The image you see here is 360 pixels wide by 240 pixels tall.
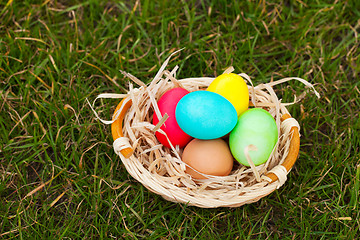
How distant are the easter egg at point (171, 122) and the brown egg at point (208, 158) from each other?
0.07 meters

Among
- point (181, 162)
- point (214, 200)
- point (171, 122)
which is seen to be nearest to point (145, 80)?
point (171, 122)

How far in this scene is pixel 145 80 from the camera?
6.66 feet

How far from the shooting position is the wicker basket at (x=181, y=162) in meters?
1.44

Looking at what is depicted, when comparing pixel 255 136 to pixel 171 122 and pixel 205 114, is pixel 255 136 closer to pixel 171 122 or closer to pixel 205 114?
pixel 205 114

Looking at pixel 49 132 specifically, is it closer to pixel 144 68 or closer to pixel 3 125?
pixel 3 125

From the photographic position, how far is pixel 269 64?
6.91 ft

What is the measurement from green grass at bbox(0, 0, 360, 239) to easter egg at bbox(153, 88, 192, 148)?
252 millimetres

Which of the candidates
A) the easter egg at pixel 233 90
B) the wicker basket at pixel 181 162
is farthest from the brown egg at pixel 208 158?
the easter egg at pixel 233 90

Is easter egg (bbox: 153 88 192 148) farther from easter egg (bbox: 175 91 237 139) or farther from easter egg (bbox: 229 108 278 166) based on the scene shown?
easter egg (bbox: 229 108 278 166)

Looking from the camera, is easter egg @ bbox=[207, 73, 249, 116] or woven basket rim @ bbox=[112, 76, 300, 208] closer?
woven basket rim @ bbox=[112, 76, 300, 208]

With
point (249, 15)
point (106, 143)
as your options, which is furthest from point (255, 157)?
point (249, 15)

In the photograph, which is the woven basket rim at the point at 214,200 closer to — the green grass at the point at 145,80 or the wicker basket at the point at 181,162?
the wicker basket at the point at 181,162

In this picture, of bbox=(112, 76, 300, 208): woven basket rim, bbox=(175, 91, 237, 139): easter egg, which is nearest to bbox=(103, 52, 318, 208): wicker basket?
bbox=(112, 76, 300, 208): woven basket rim

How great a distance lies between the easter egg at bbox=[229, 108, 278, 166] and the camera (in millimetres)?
1477
